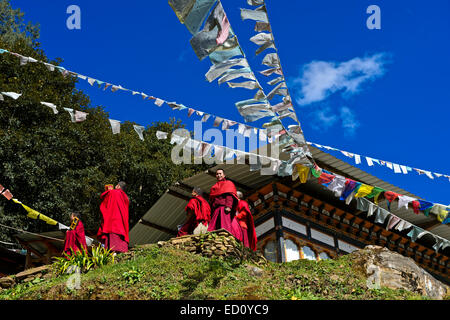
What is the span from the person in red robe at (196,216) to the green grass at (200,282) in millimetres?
2145

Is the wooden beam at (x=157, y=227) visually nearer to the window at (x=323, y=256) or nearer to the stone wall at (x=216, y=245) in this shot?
the window at (x=323, y=256)

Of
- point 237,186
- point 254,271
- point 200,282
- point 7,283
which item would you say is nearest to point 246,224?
point 237,186

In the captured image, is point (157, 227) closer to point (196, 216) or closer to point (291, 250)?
point (196, 216)

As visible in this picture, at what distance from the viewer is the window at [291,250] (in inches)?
615

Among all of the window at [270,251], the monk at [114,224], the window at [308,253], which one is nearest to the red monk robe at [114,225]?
the monk at [114,224]

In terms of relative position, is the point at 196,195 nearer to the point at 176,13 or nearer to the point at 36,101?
the point at 176,13

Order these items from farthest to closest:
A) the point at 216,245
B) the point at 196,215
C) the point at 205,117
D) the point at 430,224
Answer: the point at 430,224
the point at 196,215
the point at 205,117
the point at 216,245

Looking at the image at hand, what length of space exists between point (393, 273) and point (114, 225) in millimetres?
6406

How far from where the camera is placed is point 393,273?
10.8 meters

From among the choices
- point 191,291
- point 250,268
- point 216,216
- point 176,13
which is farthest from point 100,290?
point 176,13

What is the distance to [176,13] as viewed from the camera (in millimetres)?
7188

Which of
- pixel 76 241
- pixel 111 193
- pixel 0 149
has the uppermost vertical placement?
pixel 0 149

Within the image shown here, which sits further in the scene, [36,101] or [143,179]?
[143,179]

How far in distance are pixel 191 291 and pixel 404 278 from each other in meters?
4.67
